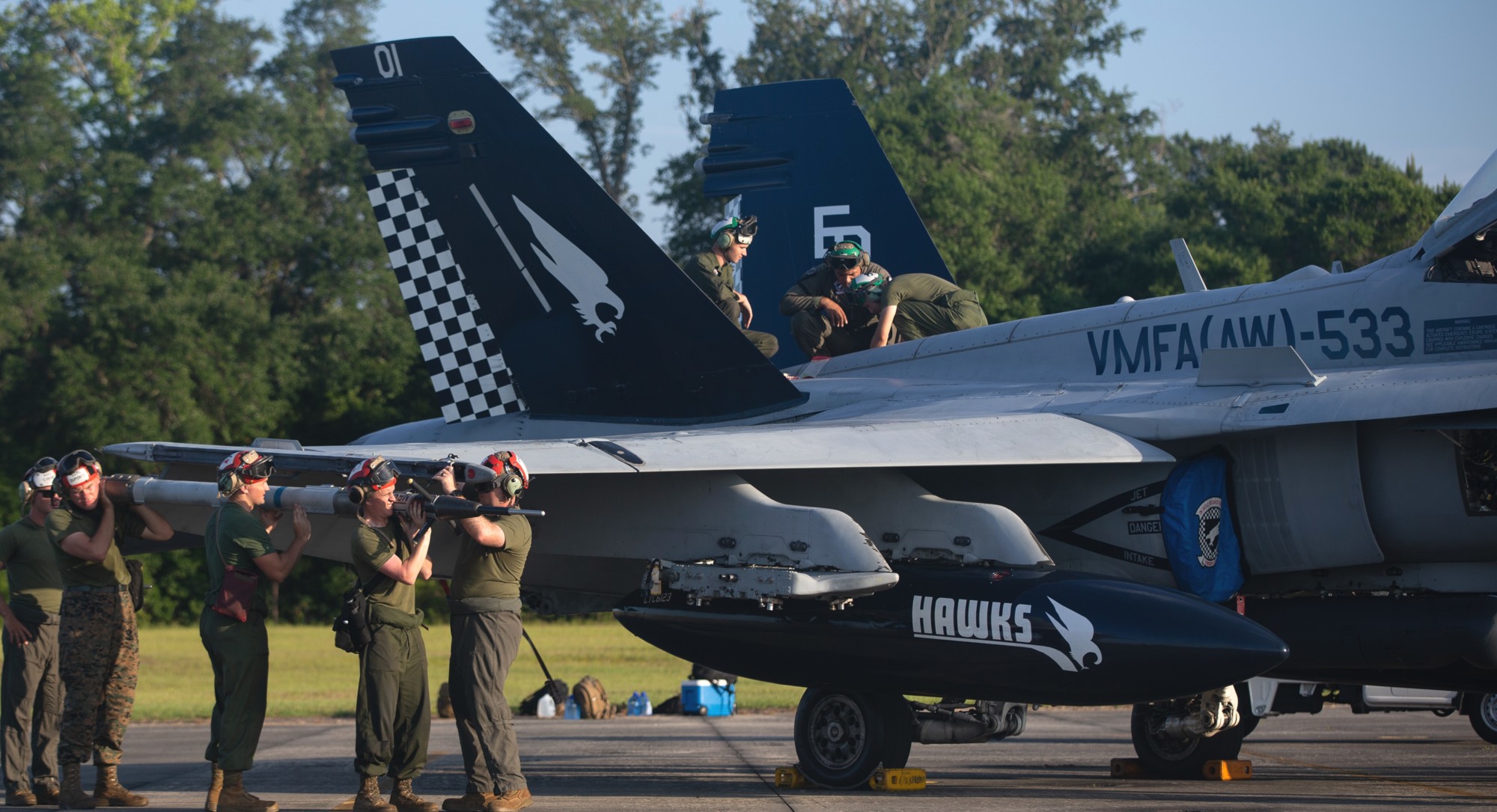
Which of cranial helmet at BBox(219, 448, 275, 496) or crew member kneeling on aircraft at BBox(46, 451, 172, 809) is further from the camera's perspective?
crew member kneeling on aircraft at BBox(46, 451, 172, 809)

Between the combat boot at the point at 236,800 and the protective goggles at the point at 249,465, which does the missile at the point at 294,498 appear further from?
the combat boot at the point at 236,800

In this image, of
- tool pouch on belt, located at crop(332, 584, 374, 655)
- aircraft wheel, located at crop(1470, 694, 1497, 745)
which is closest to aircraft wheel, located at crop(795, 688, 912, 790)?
tool pouch on belt, located at crop(332, 584, 374, 655)

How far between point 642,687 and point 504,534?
50.0 ft

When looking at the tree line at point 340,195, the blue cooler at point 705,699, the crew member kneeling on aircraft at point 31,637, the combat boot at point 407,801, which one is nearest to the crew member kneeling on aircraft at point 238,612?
the combat boot at point 407,801

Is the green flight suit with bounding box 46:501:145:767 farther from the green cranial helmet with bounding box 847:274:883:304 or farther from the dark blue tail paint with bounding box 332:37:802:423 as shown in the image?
the green cranial helmet with bounding box 847:274:883:304

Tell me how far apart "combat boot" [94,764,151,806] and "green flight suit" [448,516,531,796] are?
2.25 metres

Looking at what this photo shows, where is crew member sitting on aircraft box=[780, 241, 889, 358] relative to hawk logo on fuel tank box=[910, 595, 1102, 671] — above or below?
above

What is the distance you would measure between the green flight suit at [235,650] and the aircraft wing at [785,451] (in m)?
0.37

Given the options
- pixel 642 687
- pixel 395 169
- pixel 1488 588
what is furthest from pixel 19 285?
pixel 1488 588

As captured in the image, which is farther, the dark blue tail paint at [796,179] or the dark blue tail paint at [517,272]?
the dark blue tail paint at [796,179]

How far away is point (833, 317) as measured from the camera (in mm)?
11992

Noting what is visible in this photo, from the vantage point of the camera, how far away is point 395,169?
11.4 meters

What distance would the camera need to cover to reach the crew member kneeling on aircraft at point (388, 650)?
290 inches

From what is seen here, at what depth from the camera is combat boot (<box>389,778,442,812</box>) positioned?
300 inches
